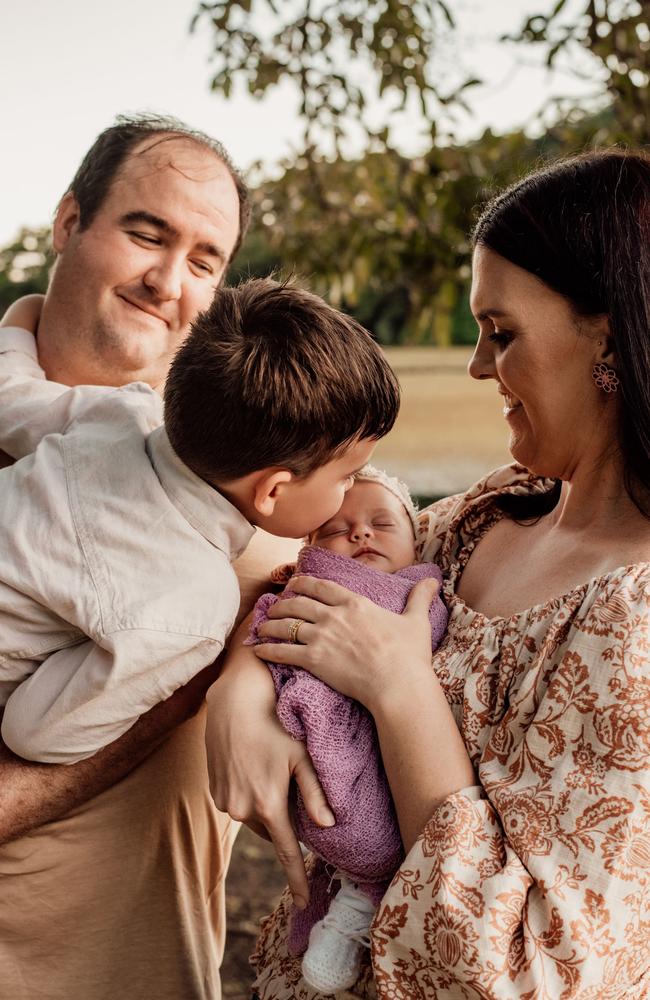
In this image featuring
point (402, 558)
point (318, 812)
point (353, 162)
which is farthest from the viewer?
point (353, 162)

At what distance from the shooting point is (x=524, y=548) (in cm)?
188

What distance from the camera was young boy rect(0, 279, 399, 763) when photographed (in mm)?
1627

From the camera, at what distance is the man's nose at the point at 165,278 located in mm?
2414

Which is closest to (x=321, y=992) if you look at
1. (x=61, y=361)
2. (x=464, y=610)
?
(x=464, y=610)

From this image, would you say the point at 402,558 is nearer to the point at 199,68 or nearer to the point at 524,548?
the point at 524,548

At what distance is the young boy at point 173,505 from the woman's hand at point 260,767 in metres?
0.10

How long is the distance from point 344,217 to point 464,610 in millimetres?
2559

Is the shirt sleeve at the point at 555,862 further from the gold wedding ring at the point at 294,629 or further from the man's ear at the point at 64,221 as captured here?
the man's ear at the point at 64,221

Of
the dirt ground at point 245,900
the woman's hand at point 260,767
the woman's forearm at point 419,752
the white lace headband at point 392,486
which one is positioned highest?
the white lace headband at point 392,486

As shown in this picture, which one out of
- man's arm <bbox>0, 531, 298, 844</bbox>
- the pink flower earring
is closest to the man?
man's arm <bbox>0, 531, 298, 844</bbox>

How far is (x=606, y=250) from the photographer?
63.7 inches

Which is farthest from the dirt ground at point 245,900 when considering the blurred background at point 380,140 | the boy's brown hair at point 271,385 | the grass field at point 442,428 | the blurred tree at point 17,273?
the blurred tree at point 17,273

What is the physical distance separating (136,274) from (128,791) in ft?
4.12

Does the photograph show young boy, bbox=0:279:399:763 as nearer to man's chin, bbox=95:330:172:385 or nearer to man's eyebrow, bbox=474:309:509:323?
man's eyebrow, bbox=474:309:509:323
